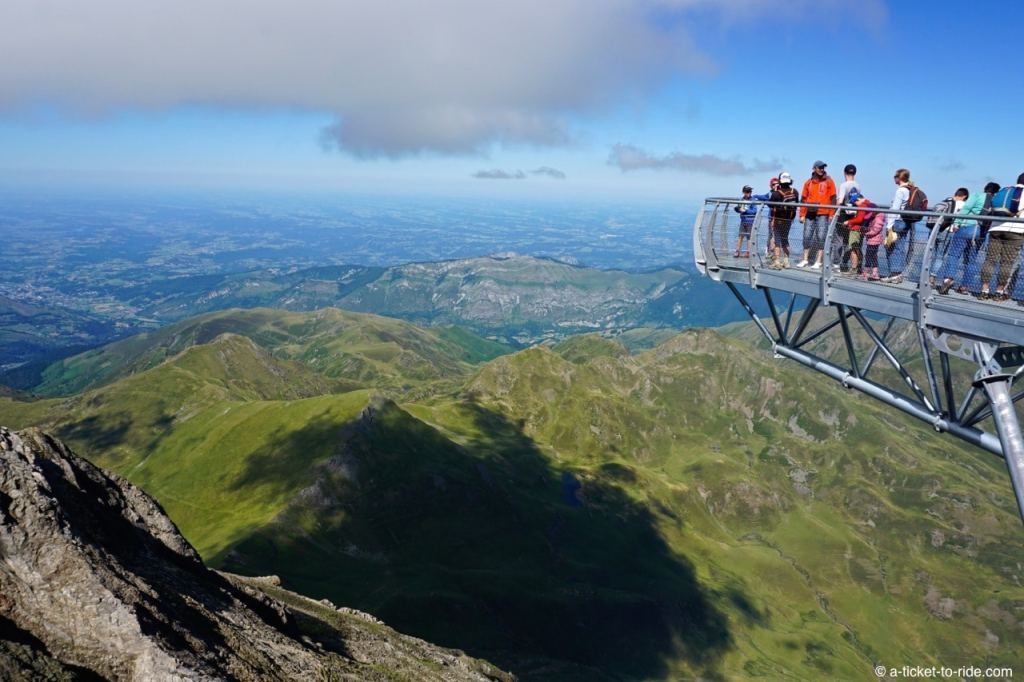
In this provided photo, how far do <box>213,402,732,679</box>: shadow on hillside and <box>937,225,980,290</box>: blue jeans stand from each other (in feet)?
277

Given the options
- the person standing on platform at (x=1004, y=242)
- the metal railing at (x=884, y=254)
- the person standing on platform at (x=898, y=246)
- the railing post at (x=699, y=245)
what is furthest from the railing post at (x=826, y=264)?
the railing post at (x=699, y=245)

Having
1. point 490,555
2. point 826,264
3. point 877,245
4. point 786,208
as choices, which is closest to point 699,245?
point 786,208

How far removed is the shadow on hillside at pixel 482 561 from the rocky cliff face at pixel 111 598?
67.6 meters

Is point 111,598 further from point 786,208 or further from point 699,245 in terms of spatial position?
point 786,208

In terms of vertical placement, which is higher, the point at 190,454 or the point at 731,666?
the point at 190,454

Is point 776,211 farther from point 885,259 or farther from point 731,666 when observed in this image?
point 731,666

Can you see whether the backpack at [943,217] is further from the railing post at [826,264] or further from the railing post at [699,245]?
the railing post at [699,245]

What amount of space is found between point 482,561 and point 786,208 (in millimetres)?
119734

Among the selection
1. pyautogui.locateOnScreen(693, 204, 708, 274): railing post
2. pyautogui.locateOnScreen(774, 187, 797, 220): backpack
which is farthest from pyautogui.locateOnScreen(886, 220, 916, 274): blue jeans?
pyautogui.locateOnScreen(693, 204, 708, 274): railing post

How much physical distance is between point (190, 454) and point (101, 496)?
155 m

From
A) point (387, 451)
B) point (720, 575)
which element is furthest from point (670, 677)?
point (387, 451)

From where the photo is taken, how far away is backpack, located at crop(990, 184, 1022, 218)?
56.1ft

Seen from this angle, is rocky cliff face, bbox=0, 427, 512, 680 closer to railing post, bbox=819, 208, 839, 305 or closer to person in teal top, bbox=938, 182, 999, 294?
railing post, bbox=819, 208, 839, 305

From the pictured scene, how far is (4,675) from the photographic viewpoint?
625 inches
